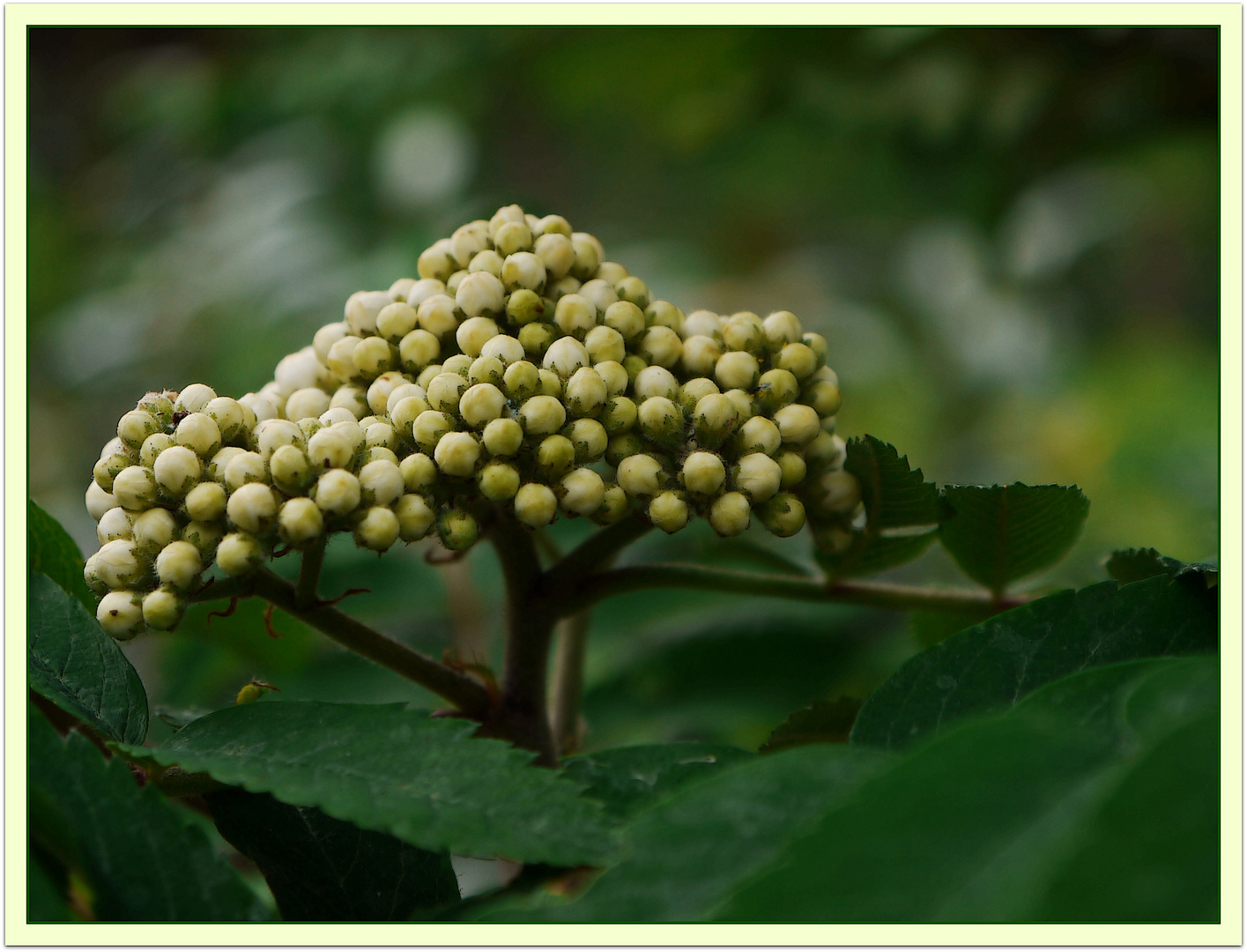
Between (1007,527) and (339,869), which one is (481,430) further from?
(1007,527)

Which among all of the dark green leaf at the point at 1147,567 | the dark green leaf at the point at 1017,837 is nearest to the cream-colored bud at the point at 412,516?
the dark green leaf at the point at 1017,837

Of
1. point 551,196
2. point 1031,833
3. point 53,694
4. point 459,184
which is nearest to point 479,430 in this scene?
point 53,694

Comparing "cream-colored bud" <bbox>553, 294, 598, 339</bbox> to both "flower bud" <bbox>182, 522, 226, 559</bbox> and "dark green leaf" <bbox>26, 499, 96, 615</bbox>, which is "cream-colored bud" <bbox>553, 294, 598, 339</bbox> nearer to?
"flower bud" <bbox>182, 522, 226, 559</bbox>

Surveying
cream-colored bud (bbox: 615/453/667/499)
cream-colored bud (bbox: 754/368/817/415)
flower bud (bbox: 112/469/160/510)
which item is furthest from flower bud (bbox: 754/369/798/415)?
flower bud (bbox: 112/469/160/510)

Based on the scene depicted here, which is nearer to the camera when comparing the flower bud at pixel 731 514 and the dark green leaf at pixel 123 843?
the dark green leaf at pixel 123 843

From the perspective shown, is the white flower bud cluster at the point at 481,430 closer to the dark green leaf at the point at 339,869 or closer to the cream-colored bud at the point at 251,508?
the cream-colored bud at the point at 251,508

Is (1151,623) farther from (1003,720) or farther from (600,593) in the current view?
(600,593)

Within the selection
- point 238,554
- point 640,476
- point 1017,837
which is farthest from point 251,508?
point 1017,837
